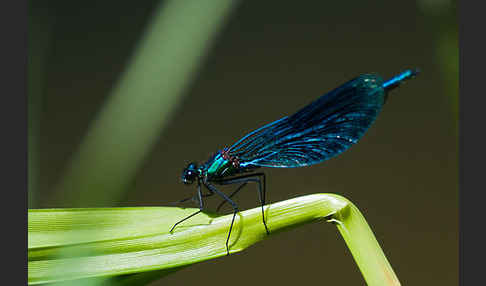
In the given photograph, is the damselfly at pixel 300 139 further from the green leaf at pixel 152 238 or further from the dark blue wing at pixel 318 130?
the green leaf at pixel 152 238

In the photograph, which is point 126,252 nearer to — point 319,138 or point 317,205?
point 317,205

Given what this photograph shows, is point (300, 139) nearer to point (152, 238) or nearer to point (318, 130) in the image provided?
point (318, 130)

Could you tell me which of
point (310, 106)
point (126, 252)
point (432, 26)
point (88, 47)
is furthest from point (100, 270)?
point (88, 47)

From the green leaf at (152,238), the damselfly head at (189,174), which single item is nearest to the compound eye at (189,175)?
the damselfly head at (189,174)

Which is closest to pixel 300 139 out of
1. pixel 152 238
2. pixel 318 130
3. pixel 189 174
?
pixel 318 130

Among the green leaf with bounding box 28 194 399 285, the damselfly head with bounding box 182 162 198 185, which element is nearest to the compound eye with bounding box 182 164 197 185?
the damselfly head with bounding box 182 162 198 185

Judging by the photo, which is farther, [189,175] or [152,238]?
[189,175]

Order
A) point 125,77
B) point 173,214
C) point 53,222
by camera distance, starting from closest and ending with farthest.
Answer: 1. point 125,77
2. point 53,222
3. point 173,214
